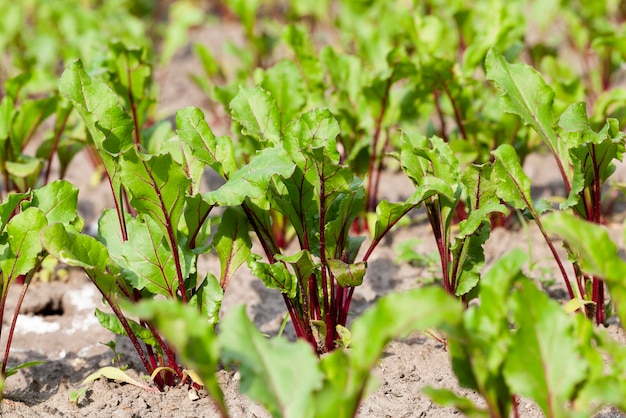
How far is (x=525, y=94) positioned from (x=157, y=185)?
1232 millimetres

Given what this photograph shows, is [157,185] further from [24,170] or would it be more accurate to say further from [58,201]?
[24,170]

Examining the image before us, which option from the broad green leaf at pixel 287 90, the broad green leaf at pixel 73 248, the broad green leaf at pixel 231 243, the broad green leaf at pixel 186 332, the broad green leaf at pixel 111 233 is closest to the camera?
the broad green leaf at pixel 186 332

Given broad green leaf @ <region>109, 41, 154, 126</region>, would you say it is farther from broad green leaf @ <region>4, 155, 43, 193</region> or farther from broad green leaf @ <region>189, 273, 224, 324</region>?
broad green leaf @ <region>189, 273, 224, 324</region>

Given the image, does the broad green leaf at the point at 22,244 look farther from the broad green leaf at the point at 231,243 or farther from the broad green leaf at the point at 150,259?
the broad green leaf at the point at 231,243

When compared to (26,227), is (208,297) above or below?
below

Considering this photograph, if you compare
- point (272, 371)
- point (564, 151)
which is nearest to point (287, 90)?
point (564, 151)

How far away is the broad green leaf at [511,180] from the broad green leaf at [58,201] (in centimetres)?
130

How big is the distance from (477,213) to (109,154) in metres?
1.08

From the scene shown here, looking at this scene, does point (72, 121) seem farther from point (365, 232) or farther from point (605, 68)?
point (605, 68)

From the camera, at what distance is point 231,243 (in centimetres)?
258

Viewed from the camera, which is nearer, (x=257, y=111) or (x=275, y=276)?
(x=275, y=276)

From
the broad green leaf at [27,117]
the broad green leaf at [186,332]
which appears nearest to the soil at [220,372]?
the broad green leaf at [27,117]

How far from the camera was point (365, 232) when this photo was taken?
137 inches

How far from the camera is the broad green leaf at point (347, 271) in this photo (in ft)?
7.66
